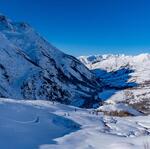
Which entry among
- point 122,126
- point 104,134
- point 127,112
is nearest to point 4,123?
point 104,134

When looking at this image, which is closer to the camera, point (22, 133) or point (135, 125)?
point (22, 133)

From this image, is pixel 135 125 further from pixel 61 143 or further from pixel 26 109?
pixel 61 143

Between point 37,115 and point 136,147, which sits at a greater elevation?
point 37,115

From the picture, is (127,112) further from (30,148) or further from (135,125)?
(30,148)

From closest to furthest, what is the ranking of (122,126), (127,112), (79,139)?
(79,139)
(122,126)
(127,112)

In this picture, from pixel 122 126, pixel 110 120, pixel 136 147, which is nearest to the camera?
pixel 136 147

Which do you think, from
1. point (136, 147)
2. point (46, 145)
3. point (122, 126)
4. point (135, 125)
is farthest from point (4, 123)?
point (135, 125)
